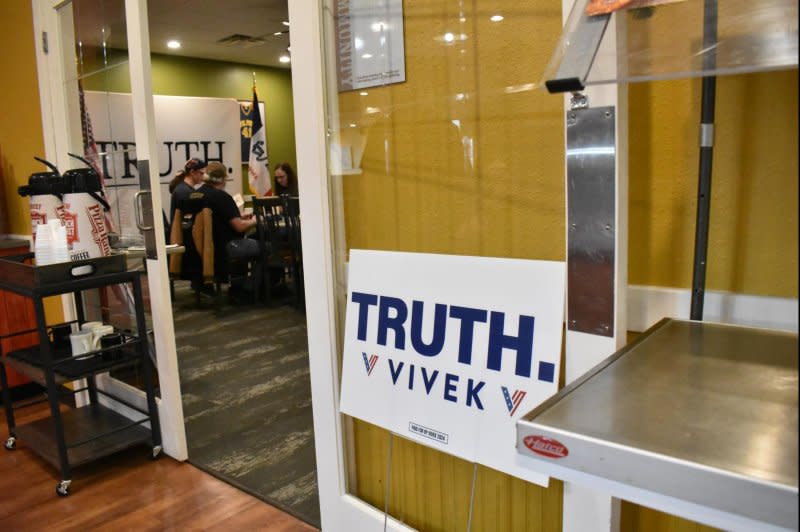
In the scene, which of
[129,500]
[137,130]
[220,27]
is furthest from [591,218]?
[220,27]

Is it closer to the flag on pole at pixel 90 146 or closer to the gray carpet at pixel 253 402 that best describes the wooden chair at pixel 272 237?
the gray carpet at pixel 253 402

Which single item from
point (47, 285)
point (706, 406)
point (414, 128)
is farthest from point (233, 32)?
point (706, 406)

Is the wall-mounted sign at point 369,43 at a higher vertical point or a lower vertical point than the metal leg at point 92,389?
higher

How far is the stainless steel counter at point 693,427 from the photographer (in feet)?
1.72

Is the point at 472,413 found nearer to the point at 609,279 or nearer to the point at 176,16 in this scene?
the point at 609,279

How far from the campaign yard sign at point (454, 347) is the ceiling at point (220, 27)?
15.6 feet

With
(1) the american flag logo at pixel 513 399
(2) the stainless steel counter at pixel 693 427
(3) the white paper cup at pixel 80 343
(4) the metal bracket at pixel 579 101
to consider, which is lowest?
→ (3) the white paper cup at pixel 80 343

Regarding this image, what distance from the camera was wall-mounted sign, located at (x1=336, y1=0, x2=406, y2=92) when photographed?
154 cm

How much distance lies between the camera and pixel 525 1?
49.6 inches

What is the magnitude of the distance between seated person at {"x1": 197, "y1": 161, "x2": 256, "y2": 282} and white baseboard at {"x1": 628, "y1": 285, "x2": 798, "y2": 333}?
4777 mm

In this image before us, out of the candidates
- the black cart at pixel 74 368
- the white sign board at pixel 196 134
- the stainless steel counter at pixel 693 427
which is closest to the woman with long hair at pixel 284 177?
the white sign board at pixel 196 134

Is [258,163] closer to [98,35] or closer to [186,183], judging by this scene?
[186,183]

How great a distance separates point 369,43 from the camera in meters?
1.60

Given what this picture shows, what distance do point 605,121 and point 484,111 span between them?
350mm
